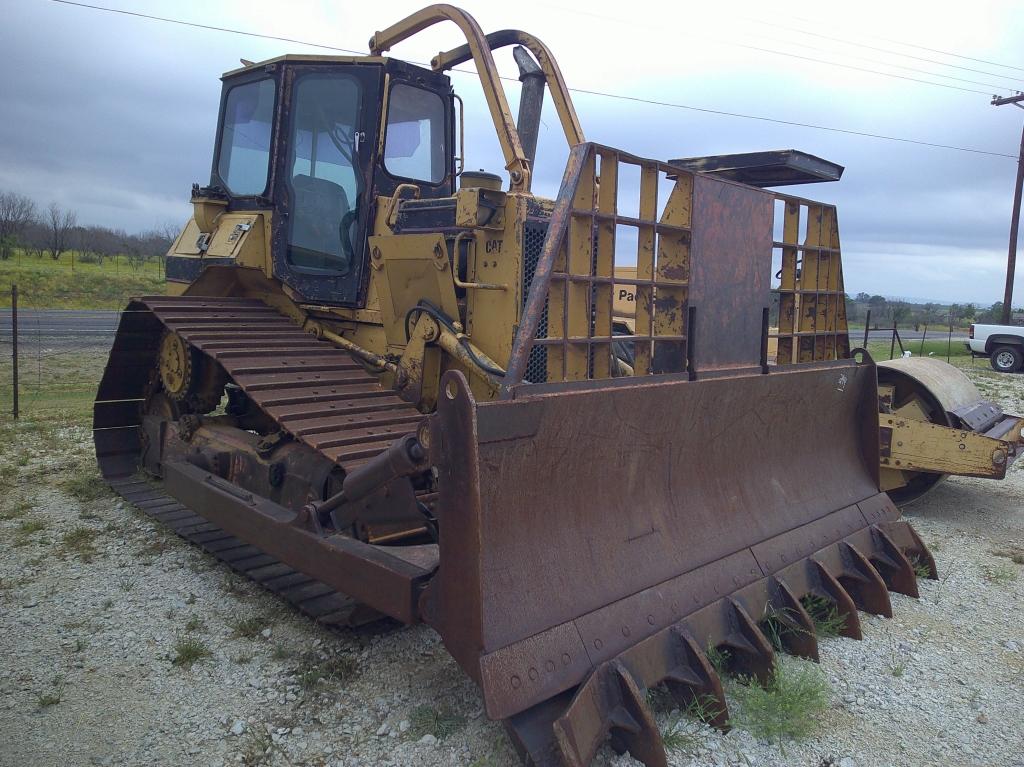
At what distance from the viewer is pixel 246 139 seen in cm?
554

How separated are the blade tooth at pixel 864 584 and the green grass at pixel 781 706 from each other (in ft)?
2.89

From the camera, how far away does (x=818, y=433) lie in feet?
14.9

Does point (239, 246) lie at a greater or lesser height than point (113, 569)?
greater

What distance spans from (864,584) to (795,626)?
27.8 inches

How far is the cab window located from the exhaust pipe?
1.95ft

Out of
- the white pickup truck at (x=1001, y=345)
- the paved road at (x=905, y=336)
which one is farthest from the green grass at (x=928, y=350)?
the paved road at (x=905, y=336)

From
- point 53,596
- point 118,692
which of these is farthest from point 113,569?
point 118,692

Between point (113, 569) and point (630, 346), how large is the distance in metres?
3.40

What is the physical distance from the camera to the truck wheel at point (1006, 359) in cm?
1886

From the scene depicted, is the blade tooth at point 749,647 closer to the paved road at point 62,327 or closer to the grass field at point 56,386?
the grass field at point 56,386

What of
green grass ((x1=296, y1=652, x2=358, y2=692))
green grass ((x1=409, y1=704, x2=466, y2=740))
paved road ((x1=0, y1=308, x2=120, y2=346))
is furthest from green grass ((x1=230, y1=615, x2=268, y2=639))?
paved road ((x1=0, y1=308, x2=120, y2=346))

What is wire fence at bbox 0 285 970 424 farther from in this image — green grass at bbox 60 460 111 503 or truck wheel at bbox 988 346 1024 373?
truck wheel at bbox 988 346 1024 373

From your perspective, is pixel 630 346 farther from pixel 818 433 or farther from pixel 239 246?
pixel 239 246

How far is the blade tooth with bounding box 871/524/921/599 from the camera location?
4211mm
